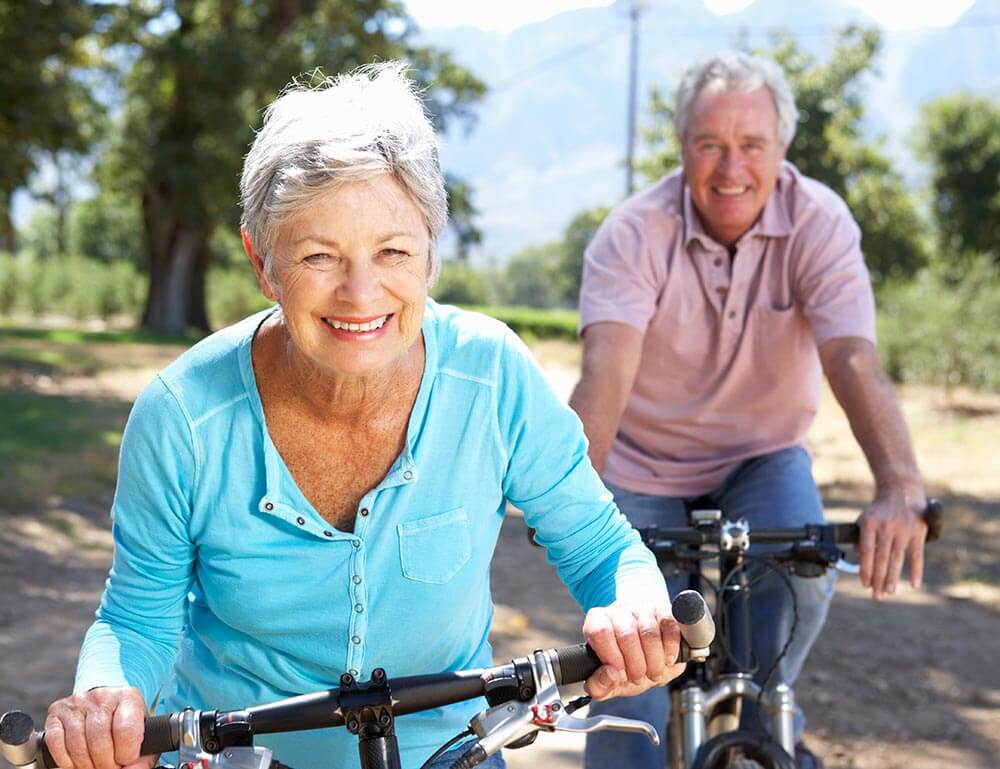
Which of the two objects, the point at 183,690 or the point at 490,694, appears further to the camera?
the point at 183,690

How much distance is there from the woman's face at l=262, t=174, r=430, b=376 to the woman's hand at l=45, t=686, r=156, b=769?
0.62 metres

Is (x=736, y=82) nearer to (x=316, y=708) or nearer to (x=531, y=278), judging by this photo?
(x=316, y=708)

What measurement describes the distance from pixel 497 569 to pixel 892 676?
8.81ft

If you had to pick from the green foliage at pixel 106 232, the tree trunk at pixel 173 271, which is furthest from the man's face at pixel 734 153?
the green foliage at pixel 106 232

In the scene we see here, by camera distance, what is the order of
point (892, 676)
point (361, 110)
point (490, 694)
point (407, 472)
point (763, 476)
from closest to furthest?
point (490, 694) → point (361, 110) → point (407, 472) → point (763, 476) → point (892, 676)

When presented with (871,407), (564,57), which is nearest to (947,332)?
(871,407)

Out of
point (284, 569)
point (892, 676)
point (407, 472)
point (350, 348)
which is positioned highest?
point (350, 348)

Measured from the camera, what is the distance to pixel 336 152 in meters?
1.97

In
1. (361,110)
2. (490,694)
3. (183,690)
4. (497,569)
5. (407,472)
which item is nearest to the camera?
(490,694)

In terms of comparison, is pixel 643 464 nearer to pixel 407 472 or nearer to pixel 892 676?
pixel 407 472

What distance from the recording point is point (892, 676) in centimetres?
564

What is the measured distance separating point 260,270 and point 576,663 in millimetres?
816

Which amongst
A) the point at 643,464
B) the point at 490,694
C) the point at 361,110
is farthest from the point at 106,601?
the point at 643,464

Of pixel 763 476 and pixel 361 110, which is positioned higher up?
pixel 361 110
